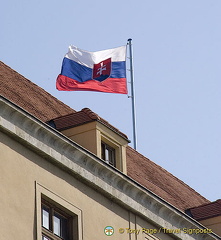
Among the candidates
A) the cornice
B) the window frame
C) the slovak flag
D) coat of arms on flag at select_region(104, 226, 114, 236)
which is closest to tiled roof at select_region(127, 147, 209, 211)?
the slovak flag

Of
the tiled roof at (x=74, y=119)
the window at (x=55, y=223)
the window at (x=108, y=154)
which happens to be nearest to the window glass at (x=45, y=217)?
the window at (x=55, y=223)

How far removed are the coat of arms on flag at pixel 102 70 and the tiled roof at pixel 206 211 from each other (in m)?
6.42

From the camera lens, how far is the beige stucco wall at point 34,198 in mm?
23781

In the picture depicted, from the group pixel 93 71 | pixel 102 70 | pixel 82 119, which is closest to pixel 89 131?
pixel 82 119

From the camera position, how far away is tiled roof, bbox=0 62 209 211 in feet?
93.7

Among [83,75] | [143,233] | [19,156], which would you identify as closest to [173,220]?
[143,233]

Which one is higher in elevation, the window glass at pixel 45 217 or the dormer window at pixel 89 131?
the dormer window at pixel 89 131

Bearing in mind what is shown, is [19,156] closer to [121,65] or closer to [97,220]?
[97,220]

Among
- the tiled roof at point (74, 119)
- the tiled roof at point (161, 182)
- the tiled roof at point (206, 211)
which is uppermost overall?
the tiled roof at point (161, 182)

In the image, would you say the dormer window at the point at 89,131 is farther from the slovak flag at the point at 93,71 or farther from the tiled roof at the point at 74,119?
A: the slovak flag at the point at 93,71

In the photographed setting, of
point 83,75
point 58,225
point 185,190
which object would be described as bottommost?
Answer: point 58,225

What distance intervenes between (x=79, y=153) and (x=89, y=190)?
0.86 metres

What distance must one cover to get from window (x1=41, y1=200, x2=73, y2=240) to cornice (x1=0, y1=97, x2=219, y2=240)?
3.18 ft

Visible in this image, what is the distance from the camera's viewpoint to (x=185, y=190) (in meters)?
35.7
